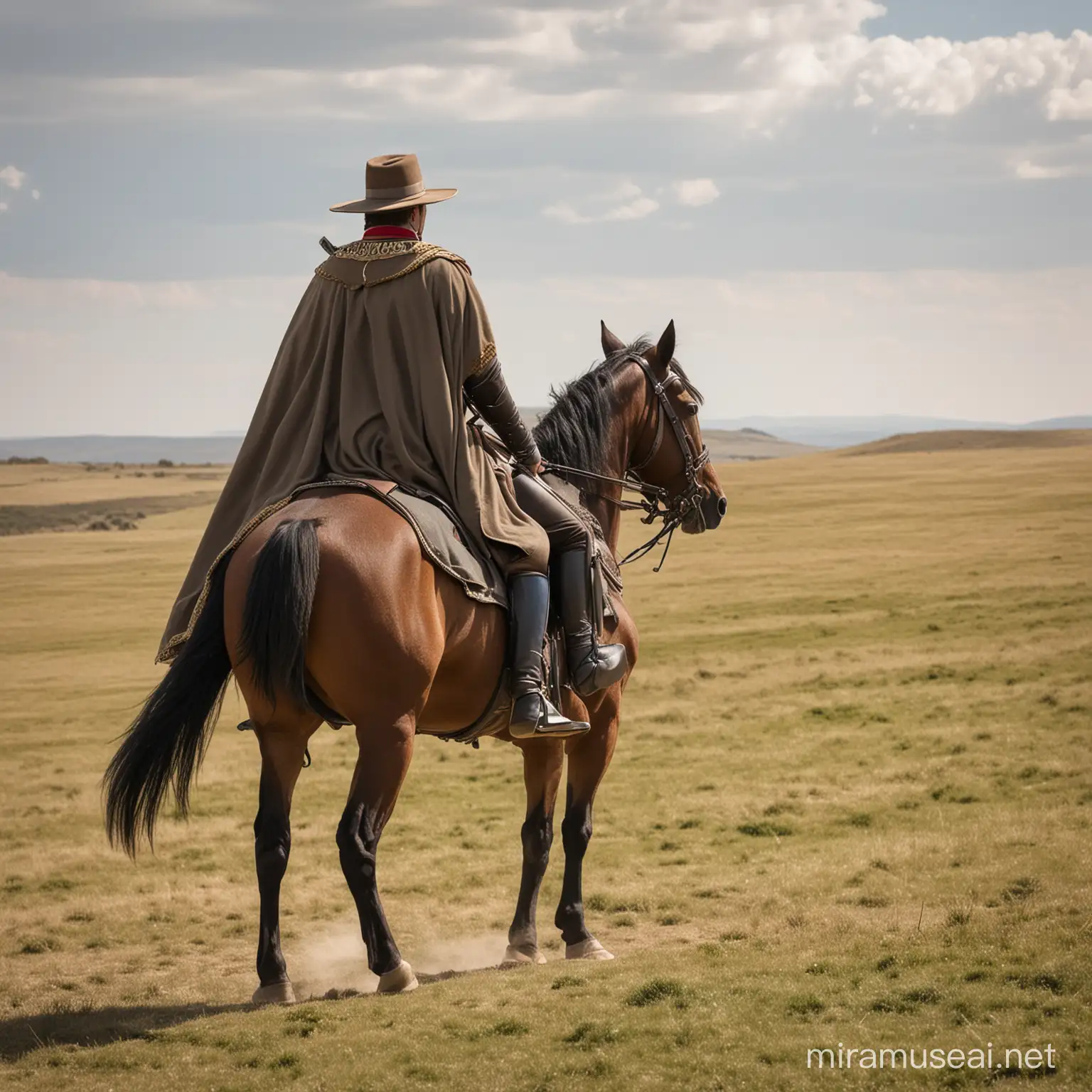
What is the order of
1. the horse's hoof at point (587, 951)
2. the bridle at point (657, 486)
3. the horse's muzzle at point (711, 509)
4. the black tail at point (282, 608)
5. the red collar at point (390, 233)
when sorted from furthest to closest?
1. the horse's muzzle at point (711, 509)
2. the bridle at point (657, 486)
3. the horse's hoof at point (587, 951)
4. the red collar at point (390, 233)
5. the black tail at point (282, 608)

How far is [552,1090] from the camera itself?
5.86 metres

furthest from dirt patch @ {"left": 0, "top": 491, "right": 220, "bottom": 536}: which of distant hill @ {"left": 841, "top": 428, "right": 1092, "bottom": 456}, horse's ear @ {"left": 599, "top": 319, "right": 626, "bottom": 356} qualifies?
horse's ear @ {"left": 599, "top": 319, "right": 626, "bottom": 356}

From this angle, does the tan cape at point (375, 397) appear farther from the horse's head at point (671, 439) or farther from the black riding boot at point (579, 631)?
the horse's head at point (671, 439)

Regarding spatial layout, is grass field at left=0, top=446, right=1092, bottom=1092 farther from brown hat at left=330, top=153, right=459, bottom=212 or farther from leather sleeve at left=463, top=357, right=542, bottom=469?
brown hat at left=330, top=153, right=459, bottom=212

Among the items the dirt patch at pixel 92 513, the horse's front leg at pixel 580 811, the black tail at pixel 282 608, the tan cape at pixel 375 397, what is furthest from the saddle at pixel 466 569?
the dirt patch at pixel 92 513

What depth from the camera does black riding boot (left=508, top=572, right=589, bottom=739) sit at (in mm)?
7949

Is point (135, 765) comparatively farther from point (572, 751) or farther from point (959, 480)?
point (959, 480)

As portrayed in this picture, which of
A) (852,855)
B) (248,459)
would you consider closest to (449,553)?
(248,459)

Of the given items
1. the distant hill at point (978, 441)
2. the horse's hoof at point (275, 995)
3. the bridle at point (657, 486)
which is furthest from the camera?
the distant hill at point (978, 441)

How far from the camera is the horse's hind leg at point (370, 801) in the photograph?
7.12 metres

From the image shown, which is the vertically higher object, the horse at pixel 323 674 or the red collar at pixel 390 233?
the red collar at pixel 390 233

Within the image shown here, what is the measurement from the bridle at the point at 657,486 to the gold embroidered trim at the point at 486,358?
1703 millimetres

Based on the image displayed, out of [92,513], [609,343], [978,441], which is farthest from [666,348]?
[978,441]

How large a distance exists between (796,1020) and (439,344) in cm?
405
